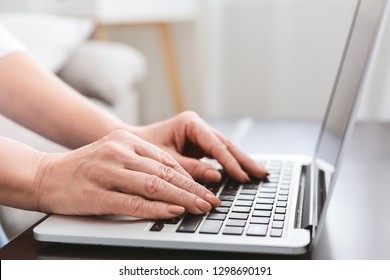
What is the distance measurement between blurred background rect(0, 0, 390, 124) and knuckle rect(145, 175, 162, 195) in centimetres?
172

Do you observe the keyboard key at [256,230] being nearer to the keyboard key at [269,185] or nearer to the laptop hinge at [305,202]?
the laptop hinge at [305,202]

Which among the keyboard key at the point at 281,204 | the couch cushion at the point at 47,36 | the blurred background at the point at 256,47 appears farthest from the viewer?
the blurred background at the point at 256,47

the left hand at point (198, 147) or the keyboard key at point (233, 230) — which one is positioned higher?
the keyboard key at point (233, 230)

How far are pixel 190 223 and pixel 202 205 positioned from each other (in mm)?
28

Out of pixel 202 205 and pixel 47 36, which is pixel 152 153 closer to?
pixel 202 205

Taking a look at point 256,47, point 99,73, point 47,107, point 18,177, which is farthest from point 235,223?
point 256,47

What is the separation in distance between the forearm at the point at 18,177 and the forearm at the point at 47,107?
21 cm

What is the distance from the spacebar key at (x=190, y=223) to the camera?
1.52 ft

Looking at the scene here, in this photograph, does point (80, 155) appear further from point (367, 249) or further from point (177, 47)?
point (177, 47)

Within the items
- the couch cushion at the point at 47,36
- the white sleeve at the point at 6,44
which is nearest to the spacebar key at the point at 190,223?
the white sleeve at the point at 6,44

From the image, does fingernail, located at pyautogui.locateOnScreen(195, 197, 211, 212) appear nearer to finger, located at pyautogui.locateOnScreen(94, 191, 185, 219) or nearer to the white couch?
finger, located at pyautogui.locateOnScreen(94, 191, 185, 219)

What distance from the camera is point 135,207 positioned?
485 mm

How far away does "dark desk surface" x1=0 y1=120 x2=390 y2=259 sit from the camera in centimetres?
45

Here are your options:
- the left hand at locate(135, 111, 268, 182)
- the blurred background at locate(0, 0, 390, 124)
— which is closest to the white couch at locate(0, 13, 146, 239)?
the blurred background at locate(0, 0, 390, 124)
